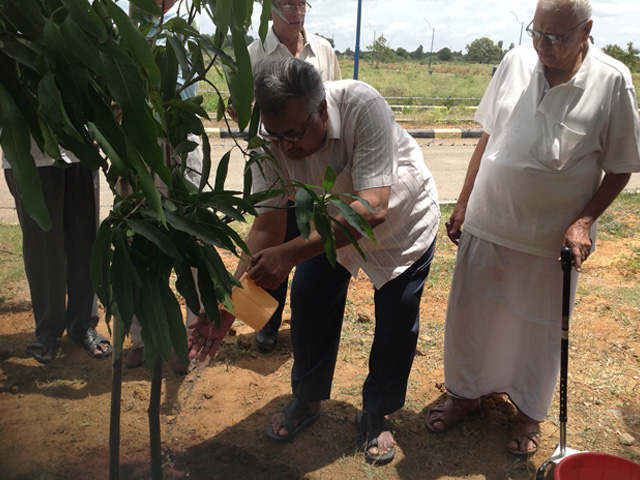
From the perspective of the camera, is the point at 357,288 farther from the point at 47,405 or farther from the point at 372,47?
the point at 372,47

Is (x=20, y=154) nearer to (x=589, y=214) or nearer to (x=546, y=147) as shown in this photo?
(x=546, y=147)

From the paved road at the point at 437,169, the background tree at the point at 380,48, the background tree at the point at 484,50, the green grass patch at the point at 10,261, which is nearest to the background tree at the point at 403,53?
the background tree at the point at 484,50

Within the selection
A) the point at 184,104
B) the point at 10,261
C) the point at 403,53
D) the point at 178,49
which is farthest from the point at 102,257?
the point at 403,53

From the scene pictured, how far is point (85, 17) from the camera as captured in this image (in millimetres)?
965

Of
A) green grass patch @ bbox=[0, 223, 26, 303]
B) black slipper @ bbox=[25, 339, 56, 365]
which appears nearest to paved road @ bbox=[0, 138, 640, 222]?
green grass patch @ bbox=[0, 223, 26, 303]

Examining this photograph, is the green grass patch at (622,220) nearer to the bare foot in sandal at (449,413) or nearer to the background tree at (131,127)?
the bare foot in sandal at (449,413)

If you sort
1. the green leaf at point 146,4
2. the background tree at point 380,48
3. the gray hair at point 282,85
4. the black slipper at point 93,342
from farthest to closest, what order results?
the background tree at point 380,48
the black slipper at point 93,342
the gray hair at point 282,85
the green leaf at point 146,4

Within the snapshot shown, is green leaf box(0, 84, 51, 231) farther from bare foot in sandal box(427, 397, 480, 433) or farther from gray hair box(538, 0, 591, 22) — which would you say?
bare foot in sandal box(427, 397, 480, 433)

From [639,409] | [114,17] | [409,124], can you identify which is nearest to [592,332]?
[639,409]

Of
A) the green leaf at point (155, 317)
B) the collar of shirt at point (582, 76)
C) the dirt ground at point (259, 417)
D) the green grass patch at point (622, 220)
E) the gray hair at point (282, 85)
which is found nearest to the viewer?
the green leaf at point (155, 317)

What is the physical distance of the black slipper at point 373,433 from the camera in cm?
269

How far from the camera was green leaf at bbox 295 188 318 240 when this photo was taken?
1420 millimetres

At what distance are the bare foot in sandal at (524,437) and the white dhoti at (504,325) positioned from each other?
5cm

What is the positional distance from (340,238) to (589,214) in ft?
3.14
